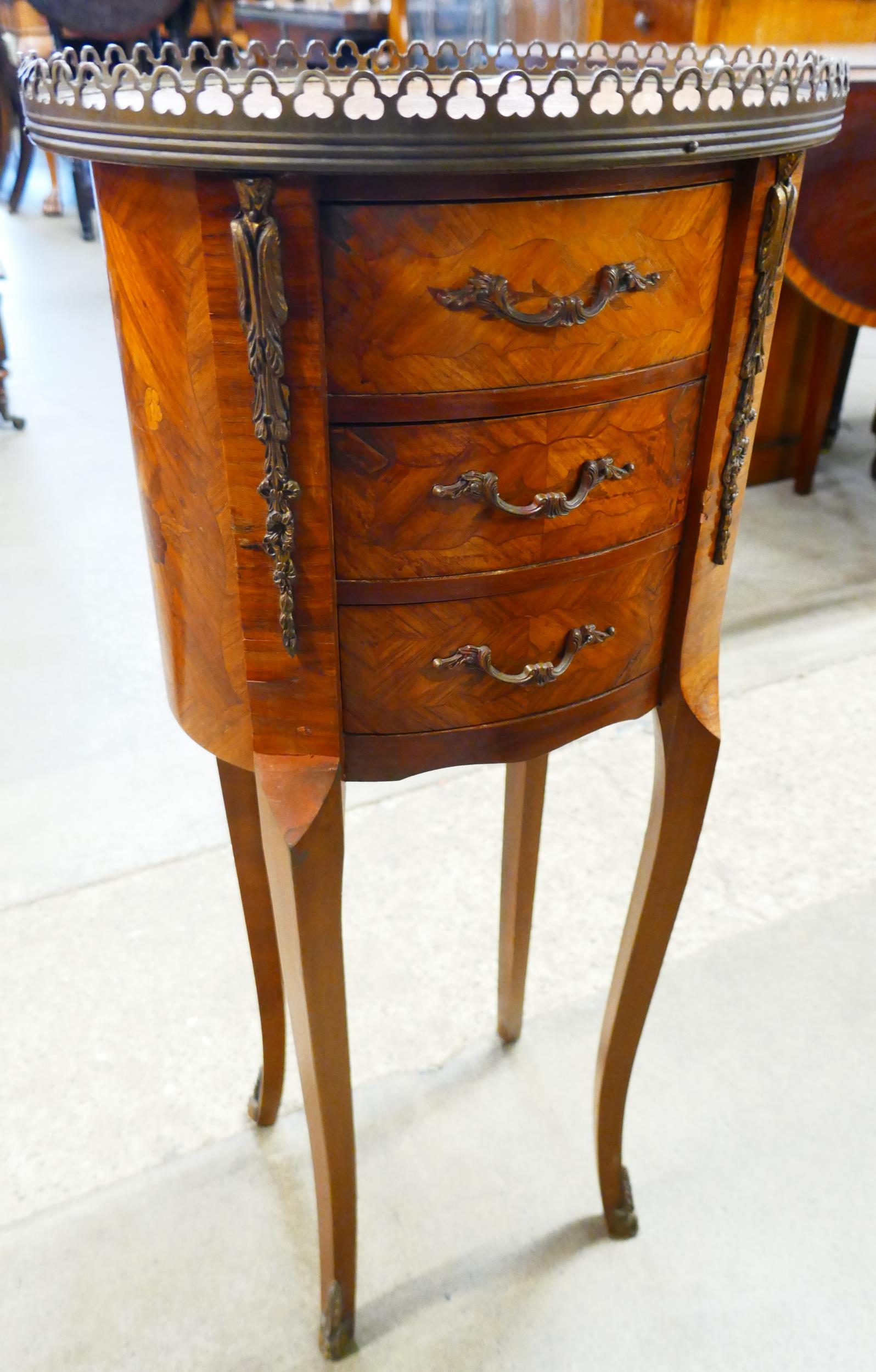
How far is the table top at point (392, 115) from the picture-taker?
57 cm

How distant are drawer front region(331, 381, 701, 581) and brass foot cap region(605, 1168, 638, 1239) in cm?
71

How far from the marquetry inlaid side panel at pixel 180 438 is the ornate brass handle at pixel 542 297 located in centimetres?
16

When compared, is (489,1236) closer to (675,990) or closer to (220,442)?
(675,990)

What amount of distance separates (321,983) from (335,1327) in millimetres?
387

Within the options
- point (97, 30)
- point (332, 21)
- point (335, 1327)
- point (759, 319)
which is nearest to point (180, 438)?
point (759, 319)

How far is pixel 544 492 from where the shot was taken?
741 mm

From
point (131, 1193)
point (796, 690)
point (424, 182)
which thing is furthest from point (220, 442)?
point (796, 690)

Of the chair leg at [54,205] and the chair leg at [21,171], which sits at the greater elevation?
the chair leg at [21,171]

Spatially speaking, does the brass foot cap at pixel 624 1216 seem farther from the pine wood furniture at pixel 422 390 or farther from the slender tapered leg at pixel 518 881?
the pine wood furniture at pixel 422 390

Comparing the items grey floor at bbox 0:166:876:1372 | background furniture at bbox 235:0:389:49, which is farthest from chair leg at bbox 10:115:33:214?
grey floor at bbox 0:166:876:1372

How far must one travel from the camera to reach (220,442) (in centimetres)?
70

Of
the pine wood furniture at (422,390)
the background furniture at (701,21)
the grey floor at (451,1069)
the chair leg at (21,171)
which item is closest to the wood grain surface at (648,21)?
the background furniture at (701,21)

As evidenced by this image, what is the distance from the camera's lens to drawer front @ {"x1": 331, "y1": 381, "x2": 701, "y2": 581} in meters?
0.70

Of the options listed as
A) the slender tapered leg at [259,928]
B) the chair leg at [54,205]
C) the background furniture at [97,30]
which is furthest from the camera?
the chair leg at [54,205]
